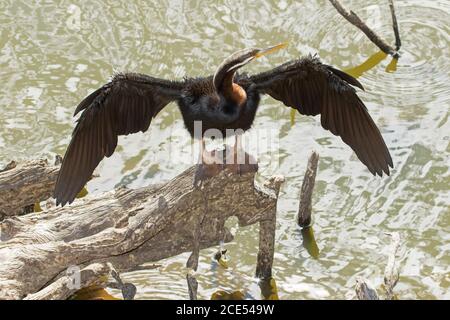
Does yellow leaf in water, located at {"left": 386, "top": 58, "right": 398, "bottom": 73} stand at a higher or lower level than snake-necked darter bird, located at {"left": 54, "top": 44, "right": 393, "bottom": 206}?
higher

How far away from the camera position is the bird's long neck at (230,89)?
9039 mm

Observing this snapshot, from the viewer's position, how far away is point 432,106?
487 inches

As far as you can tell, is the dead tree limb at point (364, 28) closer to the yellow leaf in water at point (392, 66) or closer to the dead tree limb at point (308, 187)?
the yellow leaf in water at point (392, 66)

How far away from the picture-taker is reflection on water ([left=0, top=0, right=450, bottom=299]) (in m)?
10.6

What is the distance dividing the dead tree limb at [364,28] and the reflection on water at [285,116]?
156mm

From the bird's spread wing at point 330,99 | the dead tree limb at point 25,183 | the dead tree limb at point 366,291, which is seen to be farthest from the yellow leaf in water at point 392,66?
the dead tree limb at point 366,291

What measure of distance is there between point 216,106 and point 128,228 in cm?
138

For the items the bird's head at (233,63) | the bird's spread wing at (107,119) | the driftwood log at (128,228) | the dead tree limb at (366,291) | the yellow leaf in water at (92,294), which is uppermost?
the bird's head at (233,63)

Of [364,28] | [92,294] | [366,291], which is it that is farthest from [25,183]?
[364,28]

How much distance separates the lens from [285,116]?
486 inches

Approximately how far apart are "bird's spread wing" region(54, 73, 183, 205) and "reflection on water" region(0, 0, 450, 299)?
4.81ft

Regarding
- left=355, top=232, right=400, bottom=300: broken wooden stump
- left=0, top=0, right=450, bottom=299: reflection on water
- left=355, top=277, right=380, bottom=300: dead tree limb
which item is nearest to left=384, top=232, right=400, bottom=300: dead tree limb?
left=355, top=232, right=400, bottom=300: broken wooden stump

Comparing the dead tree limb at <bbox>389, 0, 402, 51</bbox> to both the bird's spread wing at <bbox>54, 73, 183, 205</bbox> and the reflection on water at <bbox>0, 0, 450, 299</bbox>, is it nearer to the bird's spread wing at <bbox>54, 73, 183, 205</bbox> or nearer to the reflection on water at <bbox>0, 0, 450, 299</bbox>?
the reflection on water at <bbox>0, 0, 450, 299</bbox>
